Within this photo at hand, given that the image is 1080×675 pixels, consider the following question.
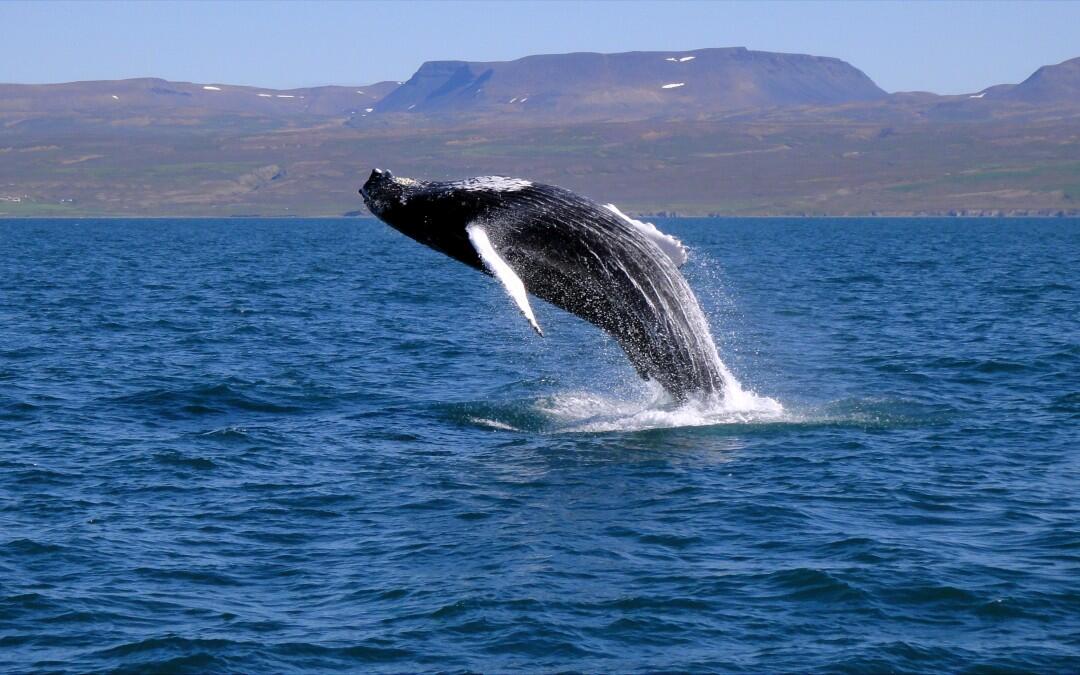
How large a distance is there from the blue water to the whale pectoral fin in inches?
89.2

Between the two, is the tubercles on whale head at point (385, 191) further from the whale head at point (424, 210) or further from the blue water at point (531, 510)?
the blue water at point (531, 510)

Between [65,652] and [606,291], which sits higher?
[606,291]

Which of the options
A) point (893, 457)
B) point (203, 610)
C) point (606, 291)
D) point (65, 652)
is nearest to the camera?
point (65, 652)

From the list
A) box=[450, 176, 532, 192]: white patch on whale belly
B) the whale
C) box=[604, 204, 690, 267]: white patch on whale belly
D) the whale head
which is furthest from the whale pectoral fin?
box=[604, 204, 690, 267]: white patch on whale belly

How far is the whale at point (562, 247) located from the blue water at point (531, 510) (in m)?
1.80

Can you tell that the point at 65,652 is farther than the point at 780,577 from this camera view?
No

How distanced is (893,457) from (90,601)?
10058 mm

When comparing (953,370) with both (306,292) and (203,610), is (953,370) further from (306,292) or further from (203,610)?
(306,292)

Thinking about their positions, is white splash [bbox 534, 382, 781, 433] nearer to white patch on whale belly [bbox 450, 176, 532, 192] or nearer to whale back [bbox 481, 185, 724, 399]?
whale back [bbox 481, 185, 724, 399]

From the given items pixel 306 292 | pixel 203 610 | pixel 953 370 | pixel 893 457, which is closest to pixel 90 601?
pixel 203 610

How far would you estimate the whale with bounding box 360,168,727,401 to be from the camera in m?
15.4

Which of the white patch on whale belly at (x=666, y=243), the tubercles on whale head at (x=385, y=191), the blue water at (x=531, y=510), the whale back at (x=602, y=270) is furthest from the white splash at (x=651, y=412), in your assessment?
the tubercles on whale head at (x=385, y=191)

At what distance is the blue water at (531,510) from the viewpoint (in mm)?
11094

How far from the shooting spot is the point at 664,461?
1702cm
